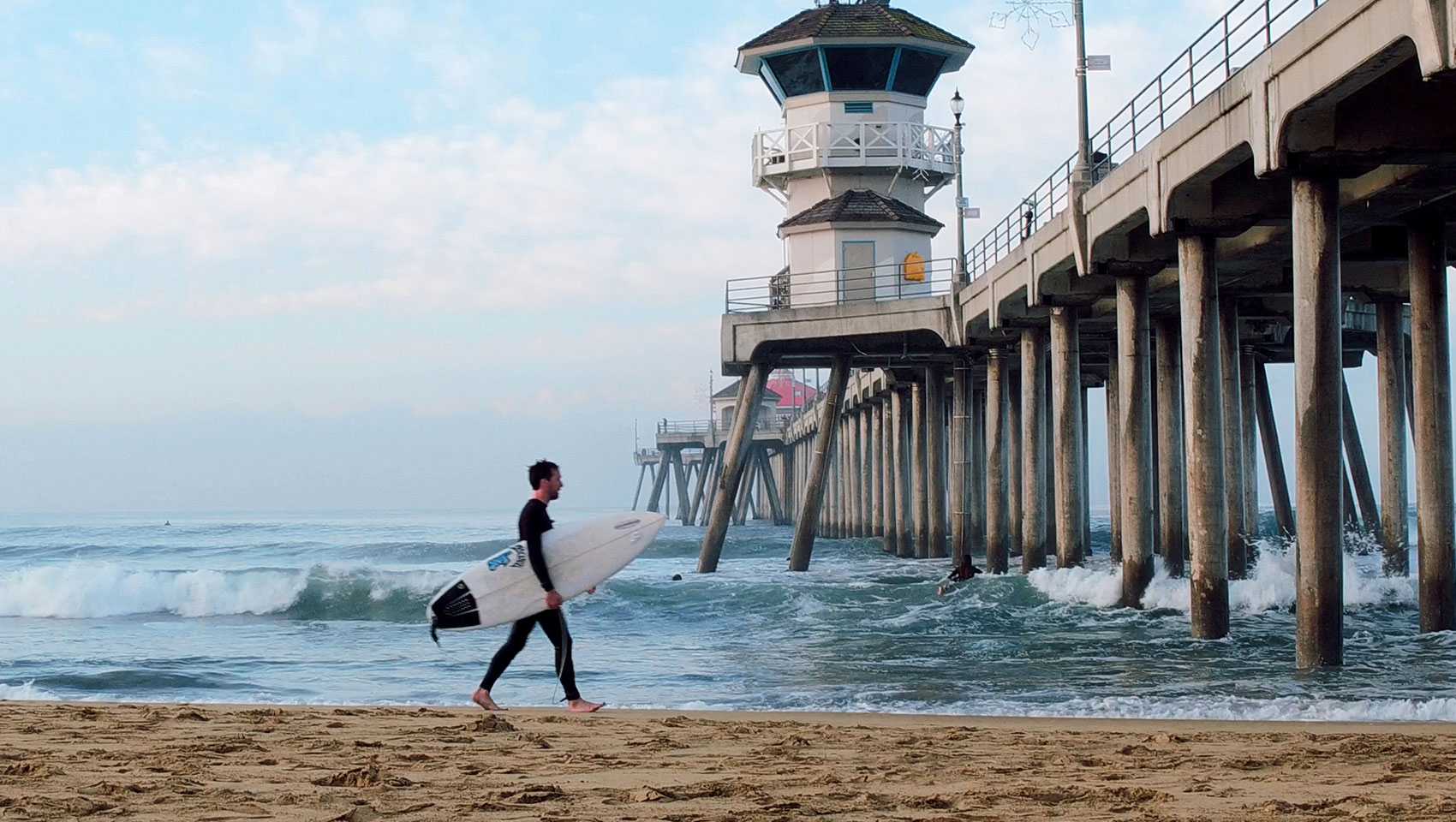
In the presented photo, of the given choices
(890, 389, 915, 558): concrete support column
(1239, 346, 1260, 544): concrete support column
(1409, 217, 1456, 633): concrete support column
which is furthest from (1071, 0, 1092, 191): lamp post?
(890, 389, 915, 558): concrete support column

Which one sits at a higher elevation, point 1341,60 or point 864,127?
point 864,127

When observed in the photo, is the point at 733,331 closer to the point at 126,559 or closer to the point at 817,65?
the point at 817,65

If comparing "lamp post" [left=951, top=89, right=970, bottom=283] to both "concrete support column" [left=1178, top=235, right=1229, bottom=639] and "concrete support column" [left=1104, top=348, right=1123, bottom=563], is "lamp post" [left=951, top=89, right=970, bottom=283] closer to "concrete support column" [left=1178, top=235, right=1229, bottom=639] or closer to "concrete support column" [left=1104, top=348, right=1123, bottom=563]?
"concrete support column" [left=1104, top=348, right=1123, bottom=563]

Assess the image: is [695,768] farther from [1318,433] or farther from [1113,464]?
[1113,464]

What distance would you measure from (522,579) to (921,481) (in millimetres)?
29043

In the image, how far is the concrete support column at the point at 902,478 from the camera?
40.1 m

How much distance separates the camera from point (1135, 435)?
1806cm

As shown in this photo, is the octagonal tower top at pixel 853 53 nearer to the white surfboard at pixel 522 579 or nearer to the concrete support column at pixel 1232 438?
the concrete support column at pixel 1232 438

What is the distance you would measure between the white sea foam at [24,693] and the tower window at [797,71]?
25557 millimetres

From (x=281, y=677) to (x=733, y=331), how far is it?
17.9m

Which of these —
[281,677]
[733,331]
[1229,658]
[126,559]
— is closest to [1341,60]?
[1229,658]

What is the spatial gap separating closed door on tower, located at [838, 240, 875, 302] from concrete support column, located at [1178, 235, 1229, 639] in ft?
62.5

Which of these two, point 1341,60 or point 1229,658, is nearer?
point 1341,60

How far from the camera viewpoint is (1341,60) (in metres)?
11.0
